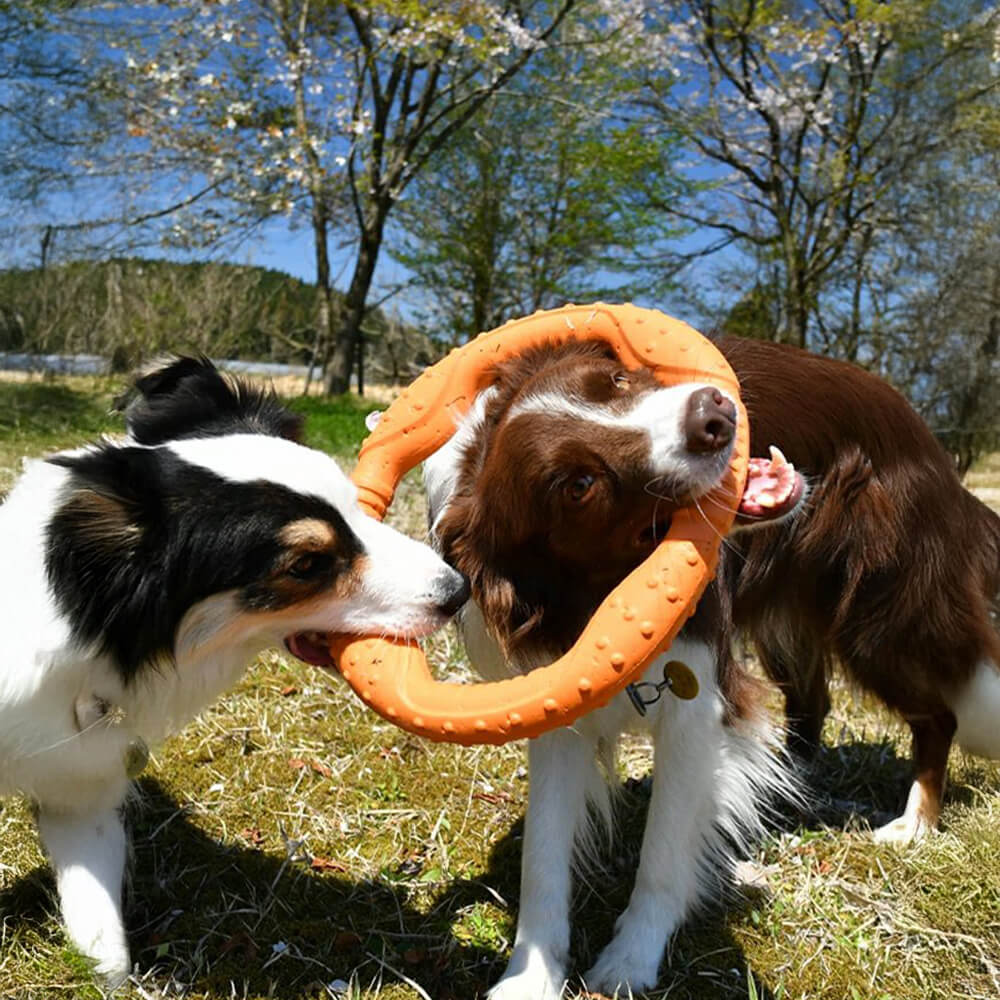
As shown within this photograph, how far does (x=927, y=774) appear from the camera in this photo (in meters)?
3.31

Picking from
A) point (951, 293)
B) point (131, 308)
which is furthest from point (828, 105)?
point (131, 308)

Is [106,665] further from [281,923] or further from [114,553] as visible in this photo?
[281,923]

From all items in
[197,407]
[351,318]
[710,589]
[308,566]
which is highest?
[197,407]

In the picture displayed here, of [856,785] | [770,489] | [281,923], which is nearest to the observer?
[770,489]

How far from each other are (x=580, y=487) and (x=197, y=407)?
1108mm

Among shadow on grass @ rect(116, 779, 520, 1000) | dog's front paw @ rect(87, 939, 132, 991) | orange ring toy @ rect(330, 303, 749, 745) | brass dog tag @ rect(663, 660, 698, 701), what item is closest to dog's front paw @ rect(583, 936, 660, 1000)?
shadow on grass @ rect(116, 779, 520, 1000)

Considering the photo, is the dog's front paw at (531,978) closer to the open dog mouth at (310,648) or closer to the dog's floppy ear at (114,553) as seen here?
the open dog mouth at (310,648)

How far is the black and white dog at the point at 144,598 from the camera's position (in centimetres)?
208

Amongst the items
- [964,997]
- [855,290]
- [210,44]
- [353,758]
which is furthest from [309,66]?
[964,997]

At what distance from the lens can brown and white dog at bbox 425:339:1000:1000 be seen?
2352 millimetres

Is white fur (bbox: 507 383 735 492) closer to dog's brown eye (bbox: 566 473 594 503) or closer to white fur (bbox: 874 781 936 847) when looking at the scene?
dog's brown eye (bbox: 566 473 594 503)

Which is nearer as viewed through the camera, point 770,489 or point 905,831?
point 770,489

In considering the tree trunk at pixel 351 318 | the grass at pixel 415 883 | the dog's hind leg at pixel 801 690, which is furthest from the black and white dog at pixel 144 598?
the tree trunk at pixel 351 318

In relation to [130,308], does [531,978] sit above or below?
above
